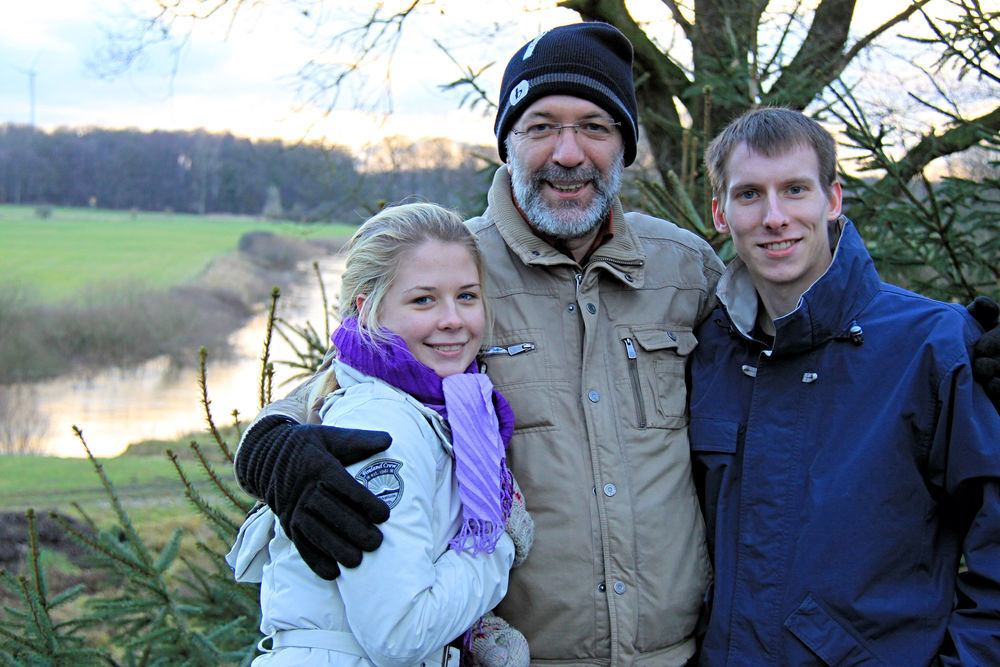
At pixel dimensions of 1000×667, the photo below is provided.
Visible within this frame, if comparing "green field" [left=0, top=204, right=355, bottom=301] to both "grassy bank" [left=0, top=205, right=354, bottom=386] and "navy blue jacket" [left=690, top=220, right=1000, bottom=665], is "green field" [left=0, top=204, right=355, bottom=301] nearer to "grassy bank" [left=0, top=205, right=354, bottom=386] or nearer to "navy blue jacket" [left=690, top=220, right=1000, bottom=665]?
"grassy bank" [left=0, top=205, right=354, bottom=386]

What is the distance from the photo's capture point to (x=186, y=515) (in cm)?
1055

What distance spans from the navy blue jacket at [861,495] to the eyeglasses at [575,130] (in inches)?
32.4

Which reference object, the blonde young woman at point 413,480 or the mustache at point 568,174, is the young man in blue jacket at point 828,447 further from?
the blonde young woman at point 413,480

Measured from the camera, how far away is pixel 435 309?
2.11 m

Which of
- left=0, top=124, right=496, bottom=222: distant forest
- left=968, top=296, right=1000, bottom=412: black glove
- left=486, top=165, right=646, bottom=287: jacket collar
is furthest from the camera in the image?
left=0, top=124, right=496, bottom=222: distant forest

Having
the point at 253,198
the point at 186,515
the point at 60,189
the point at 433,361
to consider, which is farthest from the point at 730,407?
the point at 60,189

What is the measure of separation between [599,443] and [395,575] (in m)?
0.81

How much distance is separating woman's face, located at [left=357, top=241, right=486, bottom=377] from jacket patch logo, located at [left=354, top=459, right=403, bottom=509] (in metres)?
0.36

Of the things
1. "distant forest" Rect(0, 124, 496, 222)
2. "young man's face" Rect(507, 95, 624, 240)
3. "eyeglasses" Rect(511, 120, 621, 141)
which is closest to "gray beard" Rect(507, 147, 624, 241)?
"young man's face" Rect(507, 95, 624, 240)

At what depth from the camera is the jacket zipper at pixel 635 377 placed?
237 centimetres

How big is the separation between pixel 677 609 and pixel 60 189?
80604 mm

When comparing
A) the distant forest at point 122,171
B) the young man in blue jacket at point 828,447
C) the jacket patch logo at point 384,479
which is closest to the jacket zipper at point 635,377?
the young man in blue jacket at point 828,447

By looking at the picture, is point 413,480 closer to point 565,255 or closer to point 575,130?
point 565,255

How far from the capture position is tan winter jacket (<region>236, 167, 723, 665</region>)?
2248 mm
